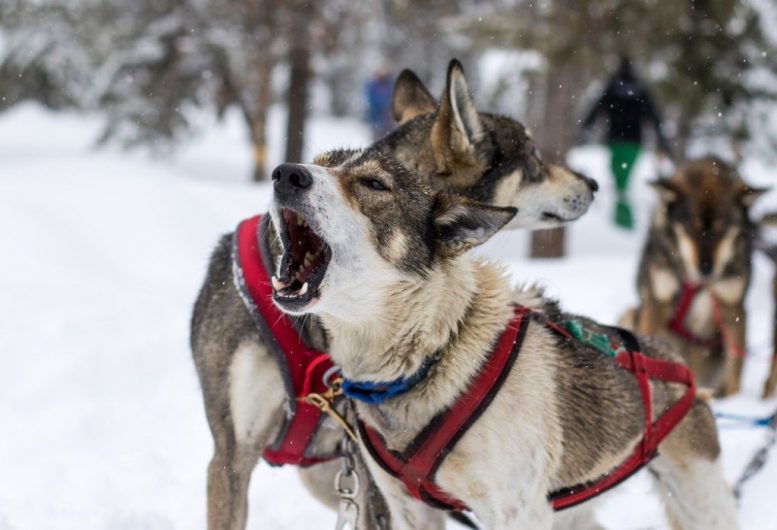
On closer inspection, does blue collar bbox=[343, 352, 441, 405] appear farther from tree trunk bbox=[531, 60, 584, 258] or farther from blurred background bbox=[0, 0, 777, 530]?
tree trunk bbox=[531, 60, 584, 258]

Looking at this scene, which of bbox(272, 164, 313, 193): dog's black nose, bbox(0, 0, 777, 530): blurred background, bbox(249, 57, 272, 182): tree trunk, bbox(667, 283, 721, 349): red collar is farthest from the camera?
bbox(249, 57, 272, 182): tree trunk

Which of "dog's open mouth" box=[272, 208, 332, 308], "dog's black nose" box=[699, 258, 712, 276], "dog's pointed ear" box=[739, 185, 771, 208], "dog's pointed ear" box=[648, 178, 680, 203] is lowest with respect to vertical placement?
"dog's open mouth" box=[272, 208, 332, 308]

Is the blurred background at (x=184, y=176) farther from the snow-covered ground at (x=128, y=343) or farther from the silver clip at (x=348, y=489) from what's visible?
the silver clip at (x=348, y=489)

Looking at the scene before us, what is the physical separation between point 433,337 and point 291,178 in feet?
2.32

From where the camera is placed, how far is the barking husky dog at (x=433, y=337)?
8.99 ft

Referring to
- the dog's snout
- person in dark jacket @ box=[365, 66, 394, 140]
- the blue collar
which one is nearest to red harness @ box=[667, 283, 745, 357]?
the dog's snout

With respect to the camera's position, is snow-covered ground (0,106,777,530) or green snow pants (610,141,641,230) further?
→ green snow pants (610,141,641,230)

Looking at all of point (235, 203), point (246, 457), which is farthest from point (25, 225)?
point (246, 457)

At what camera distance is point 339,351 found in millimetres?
3000

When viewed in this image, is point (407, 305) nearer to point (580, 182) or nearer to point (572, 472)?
point (572, 472)

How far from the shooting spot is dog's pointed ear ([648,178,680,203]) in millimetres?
6535

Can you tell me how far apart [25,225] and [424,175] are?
344 inches

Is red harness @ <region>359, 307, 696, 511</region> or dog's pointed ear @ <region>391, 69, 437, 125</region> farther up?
dog's pointed ear @ <region>391, 69, 437, 125</region>

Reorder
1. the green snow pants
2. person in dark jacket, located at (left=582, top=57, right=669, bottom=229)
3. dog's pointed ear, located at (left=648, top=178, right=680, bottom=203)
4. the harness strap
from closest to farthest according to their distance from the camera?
1. the harness strap
2. dog's pointed ear, located at (left=648, top=178, right=680, bottom=203)
3. person in dark jacket, located at (left=582, top=57, right=669, bottom=229)
4. the green snow pants
